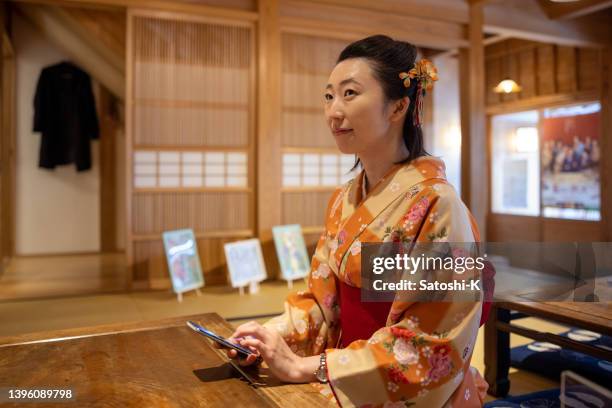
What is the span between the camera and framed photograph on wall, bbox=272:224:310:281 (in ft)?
15.0

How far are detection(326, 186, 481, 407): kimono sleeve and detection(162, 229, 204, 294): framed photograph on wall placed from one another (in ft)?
10.5

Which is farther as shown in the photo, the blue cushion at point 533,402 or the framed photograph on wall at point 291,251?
the framed photograph on wall at point 291,251

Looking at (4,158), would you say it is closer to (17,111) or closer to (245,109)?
(17,111)

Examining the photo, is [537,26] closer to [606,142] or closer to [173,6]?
[606,142]

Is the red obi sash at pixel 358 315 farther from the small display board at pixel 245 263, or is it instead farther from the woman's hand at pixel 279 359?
the small display board at pixel 245 263

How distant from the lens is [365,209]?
1229 millimetres

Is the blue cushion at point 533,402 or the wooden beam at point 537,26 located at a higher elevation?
the wooden beam at point 537,26

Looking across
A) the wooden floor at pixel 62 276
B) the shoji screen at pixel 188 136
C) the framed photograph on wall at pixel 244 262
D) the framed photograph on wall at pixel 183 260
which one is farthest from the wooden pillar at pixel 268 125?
the wooden floor at pixel 62 276

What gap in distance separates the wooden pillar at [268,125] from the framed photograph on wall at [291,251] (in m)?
0.13

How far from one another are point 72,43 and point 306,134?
266cm

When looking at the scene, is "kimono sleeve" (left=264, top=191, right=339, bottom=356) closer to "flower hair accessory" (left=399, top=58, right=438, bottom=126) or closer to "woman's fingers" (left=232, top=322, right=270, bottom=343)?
"woman's fingers" (left=232, top=322, right=270, bottom=343)

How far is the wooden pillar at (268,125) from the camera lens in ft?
15.1

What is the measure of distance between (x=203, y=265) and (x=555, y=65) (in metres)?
5.15

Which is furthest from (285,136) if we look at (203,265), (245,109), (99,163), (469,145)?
(99,163)
